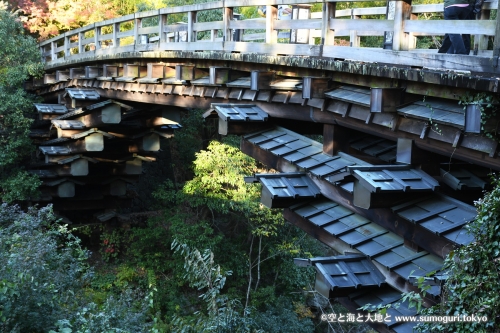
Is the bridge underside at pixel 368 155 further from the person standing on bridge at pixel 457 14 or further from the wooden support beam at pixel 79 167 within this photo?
the wooden support beam at pixel 79 167

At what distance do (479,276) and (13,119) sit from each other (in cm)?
1220

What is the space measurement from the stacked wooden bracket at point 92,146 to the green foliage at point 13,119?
326mm

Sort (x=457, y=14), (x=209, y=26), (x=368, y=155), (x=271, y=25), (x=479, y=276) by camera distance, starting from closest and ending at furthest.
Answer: (x=479, y=276)
(x=457, y=14)
(x=368, y=155)
(x=271, y=25)
(x=209, y=26)

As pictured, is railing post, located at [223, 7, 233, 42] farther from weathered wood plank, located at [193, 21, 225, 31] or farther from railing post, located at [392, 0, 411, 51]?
railing post, located at [392, 0, 411, 51]

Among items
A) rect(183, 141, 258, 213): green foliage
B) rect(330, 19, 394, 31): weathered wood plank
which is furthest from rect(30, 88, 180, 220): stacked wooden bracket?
rect(330, 19, 394, 31): weathered wood plank

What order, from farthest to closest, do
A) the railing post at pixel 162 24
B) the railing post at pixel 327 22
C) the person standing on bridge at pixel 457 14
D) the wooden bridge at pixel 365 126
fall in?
the railing post at pixel 162 24 → the railing post at pixel 327 22 → the person standing on bridge at pixel 457 14 → the wooden bridge at pixel 365 126

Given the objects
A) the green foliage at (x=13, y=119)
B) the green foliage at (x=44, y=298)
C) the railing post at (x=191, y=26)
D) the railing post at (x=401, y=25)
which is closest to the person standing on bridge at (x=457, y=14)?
the railing post at (x=401, y=25)

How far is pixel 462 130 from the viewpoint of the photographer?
14.8 ft

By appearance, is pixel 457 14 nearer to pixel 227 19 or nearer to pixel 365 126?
pixel 365 126

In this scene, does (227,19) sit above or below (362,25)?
above

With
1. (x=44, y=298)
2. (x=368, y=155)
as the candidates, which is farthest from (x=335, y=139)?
(x=44, y=298)

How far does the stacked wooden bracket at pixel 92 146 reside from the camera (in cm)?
1301

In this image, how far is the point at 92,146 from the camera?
43.0ft

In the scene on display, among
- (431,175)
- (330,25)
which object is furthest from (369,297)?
(330,25)
